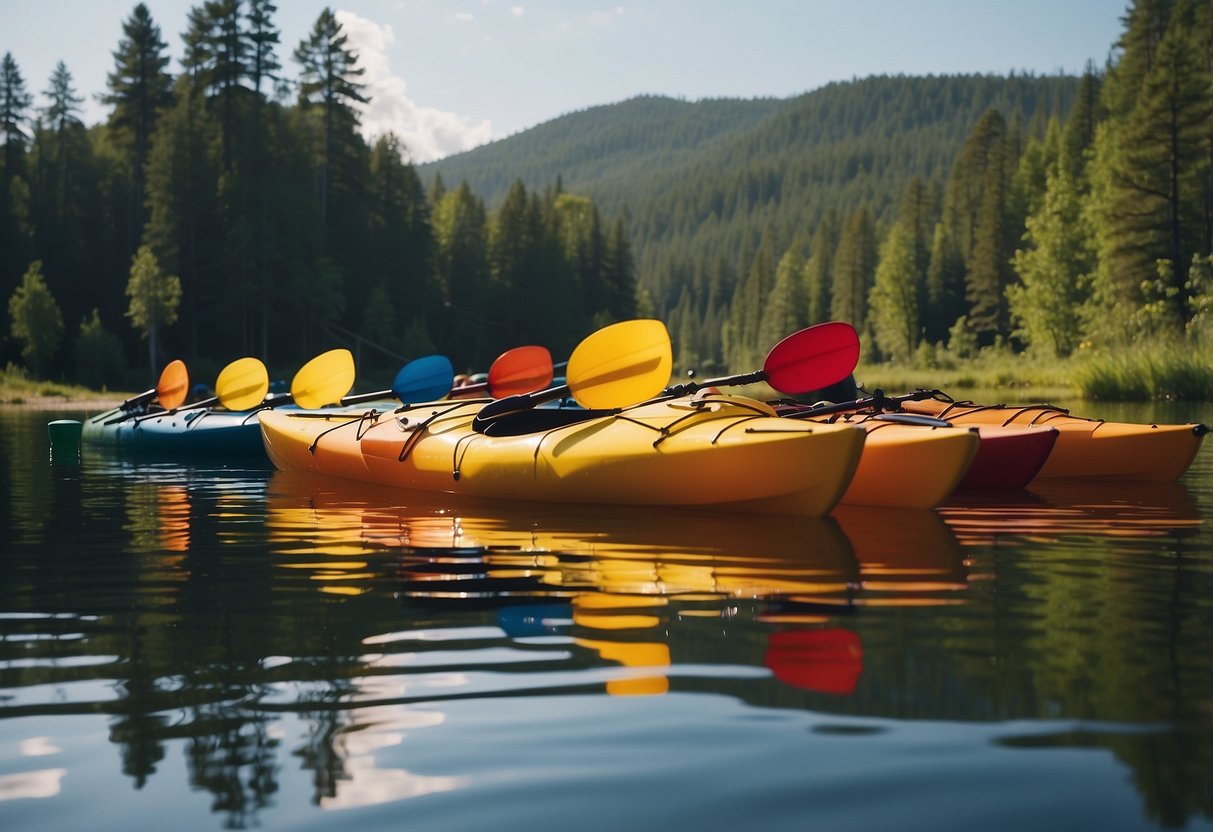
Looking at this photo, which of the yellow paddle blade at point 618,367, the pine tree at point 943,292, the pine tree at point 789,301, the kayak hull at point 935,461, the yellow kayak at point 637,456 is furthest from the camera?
the pine tree at point 789,301

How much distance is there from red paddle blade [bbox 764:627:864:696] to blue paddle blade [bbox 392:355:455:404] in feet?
26.3

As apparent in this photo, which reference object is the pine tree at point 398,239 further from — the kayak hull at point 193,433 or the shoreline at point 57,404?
the kayak hull at point 193,433

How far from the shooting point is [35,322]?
3597cm

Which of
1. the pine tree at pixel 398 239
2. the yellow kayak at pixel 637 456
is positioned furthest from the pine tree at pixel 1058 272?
the yellow kayak at pixel 637 456

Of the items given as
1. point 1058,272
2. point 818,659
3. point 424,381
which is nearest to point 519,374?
point 424,381

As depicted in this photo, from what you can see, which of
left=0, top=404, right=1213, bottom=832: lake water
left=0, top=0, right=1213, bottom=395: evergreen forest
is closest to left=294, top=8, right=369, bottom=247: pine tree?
left=0, top=0, right=1213, bottom=395: evergreen forest

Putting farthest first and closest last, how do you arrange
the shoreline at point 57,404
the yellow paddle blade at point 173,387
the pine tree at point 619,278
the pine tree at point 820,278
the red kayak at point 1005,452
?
the pine tree at point 820,278, the pine tree at point 619,278, the shoreline at point 57,404, the yellow paddle blade at point 173,387, the red kayak at point 1005,452

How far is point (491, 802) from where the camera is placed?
A: 2602mm

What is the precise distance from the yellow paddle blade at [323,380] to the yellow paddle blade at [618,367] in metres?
4.91

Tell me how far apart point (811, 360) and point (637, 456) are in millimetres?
1474

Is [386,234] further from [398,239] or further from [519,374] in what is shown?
[519,374]

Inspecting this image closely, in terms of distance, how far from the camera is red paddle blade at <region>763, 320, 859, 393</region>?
7.99 m

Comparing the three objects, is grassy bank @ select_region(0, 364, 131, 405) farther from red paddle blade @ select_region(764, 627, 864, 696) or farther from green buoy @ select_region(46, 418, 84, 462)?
red paddle blade @ select_region(764, 627, 864, 696)

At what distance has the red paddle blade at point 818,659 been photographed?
3.50m
